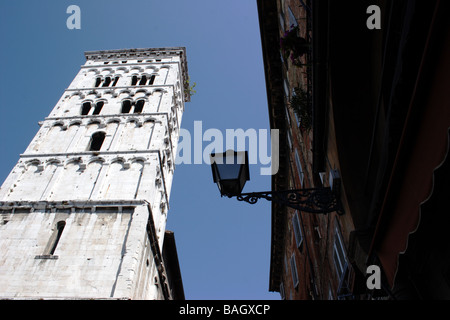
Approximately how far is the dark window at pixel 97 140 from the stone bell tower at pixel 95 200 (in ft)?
0.22

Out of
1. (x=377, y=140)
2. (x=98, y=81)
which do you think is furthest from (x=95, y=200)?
(x=98, y=81)

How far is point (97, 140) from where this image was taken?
21547mm

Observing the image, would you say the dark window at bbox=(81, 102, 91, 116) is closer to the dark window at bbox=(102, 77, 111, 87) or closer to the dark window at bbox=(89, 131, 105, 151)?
the dark window at bbox=(89, 131, 105, 151)

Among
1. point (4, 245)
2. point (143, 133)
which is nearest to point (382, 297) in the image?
point (4, 245)

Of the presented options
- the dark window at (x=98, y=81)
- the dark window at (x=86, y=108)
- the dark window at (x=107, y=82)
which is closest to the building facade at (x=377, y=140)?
the dark window at (x=86, y=108)

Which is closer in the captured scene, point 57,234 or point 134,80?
point 57,234

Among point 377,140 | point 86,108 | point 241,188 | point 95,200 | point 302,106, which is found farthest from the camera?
point 86,108

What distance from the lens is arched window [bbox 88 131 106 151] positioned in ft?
69.2

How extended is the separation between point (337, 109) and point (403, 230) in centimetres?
268

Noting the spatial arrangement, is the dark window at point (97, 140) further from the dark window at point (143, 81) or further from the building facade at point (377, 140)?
the building facade at point (377, 140)

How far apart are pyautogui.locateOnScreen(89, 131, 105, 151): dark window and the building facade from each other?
563 inches

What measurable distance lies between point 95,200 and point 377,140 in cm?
1363

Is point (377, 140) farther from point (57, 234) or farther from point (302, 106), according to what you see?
point (57, 234)
